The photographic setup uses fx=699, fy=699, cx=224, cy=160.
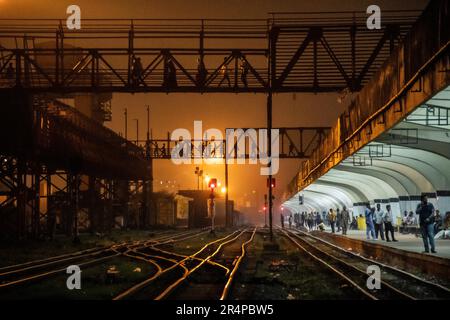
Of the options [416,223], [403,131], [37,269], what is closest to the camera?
[37,269]

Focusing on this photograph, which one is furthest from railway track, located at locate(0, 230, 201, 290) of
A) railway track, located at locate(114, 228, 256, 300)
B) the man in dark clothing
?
the man in dark clothing

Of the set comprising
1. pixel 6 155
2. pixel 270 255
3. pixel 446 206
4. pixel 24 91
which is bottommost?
pixel 270 255

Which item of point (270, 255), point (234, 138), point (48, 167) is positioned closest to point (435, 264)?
point (270, 255)

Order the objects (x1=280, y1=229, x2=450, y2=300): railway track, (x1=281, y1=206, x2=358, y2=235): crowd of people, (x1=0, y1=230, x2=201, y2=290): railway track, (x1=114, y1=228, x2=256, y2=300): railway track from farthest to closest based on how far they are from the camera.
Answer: (x1=281, y1=206, x2=358, y2=235): crowd of people, (x1=0, y1=230, x2=201, y2=290): railway track, (x1=280, y1=229, x2=450, y2=300): railway track, (x1=114, y1=228, x2=256, y2=300): railway track

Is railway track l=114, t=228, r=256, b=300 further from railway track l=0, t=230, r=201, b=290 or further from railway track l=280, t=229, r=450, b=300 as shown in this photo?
railway track l=280, t=229, r=450, b=300

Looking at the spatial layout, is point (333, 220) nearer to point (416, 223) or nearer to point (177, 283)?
point (416, 223)

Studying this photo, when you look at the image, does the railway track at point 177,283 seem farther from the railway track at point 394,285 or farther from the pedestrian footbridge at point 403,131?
the pedestrian footbridge at point 403,131

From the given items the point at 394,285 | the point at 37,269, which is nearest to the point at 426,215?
the point at 394,285

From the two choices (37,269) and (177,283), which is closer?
(177,283)

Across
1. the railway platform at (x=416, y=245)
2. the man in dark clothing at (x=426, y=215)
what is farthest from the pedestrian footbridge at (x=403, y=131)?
the man in dark clothing at (x=426, y=215)

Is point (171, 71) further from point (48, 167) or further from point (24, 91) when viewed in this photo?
point (48, 167)

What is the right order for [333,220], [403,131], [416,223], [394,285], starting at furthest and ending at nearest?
[333,220] < [416,223] < [403,131] < [394,285]

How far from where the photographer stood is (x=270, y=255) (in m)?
24.4
